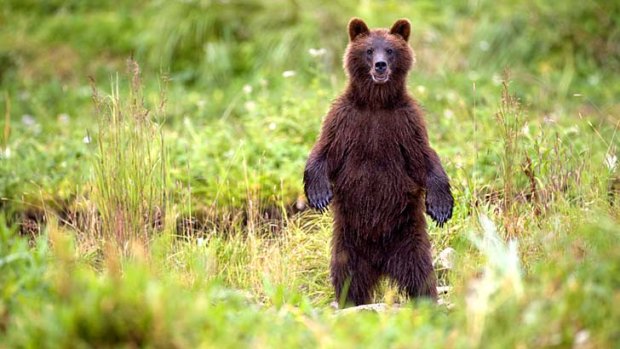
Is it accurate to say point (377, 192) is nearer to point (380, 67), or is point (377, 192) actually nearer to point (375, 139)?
point (375, 139)

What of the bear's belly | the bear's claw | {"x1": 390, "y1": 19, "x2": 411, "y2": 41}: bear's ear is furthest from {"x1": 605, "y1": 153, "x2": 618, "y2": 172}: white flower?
the bear's claw

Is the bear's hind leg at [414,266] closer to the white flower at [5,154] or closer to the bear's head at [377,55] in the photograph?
the bear's head at [377,55]

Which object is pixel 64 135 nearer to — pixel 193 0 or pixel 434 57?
pixel 193 0

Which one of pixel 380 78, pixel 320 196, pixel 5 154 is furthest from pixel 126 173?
pixel 5 154

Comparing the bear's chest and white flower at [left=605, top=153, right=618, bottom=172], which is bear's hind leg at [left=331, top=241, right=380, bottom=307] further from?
white flower at [left=605, top=153, right=618, bottom=172]

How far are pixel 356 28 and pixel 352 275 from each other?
5.04 feet

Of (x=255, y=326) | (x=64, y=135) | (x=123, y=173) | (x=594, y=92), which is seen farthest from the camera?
(x=594, y=92)

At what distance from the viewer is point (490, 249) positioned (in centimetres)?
441

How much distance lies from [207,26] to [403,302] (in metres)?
6.98

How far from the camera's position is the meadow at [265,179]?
13.5 feet

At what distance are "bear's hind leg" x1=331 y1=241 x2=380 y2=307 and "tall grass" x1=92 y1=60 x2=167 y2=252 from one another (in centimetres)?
114

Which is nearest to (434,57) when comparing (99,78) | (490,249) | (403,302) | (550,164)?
(99,78)

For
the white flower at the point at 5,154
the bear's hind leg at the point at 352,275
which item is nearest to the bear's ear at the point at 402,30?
the bear's hind leg at the point at 352,275

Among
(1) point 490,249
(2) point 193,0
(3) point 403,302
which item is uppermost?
(2) point 193,0
